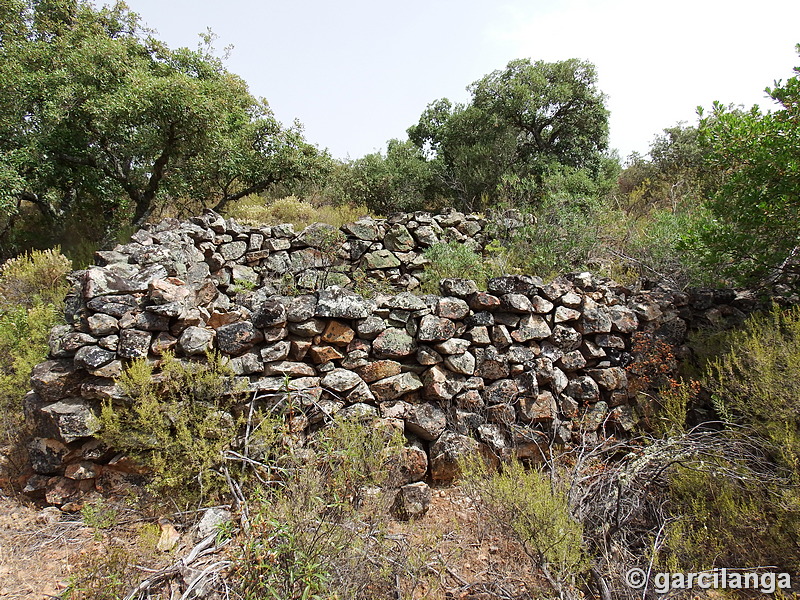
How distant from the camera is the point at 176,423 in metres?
3.05

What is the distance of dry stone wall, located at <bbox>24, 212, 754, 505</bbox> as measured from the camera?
3.26m

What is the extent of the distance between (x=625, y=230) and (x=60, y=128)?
1002 centimetres

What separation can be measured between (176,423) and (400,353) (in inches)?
70.9

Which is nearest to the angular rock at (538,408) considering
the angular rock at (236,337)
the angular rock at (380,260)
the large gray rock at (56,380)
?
the angular rock at (236,337)

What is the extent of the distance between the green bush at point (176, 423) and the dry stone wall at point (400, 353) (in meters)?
0.16

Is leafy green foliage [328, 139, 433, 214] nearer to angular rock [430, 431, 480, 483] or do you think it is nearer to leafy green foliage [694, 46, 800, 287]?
leafy green foliage [694, 46, 800, 287]

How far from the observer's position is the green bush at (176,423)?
9.79 ft

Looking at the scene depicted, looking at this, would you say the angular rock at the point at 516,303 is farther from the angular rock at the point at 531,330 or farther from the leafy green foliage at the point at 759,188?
the leafy green foliage at the point at 759,188

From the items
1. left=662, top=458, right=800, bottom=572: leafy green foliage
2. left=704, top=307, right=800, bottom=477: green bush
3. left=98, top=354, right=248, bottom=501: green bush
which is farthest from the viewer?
left=98, top=354, right=248, bottom=501: green bush

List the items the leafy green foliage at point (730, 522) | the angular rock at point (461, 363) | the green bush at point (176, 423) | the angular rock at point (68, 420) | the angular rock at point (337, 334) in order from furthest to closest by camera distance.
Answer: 1. the angular rock at point (461, 363)
2. the angular rock at point (337, 334)
3. the angular rock at point (68, 420)
4. the green bush at point (176, 423)
5. the leafy green foliage at point (730, 522)

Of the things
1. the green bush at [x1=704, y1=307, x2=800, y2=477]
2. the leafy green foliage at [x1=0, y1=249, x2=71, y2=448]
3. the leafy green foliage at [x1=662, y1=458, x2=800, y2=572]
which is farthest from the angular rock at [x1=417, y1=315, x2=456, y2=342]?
the leafy green foliage at [x1=0, y1=249, x2=71, y2=448]

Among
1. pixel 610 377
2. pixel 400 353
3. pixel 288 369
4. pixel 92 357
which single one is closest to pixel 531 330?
pixel 610 377

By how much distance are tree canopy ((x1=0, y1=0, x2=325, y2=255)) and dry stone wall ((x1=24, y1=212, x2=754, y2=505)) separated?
4.51 metres

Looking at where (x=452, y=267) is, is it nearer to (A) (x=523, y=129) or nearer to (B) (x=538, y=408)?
(B) (x=538, y=408)
